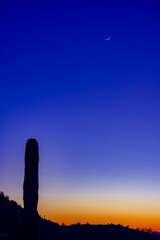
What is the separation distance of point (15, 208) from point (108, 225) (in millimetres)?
18754

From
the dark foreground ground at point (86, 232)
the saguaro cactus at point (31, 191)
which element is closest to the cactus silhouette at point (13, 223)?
the saguaro cactus at point (31, 191)

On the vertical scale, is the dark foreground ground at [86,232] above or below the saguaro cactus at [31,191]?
below

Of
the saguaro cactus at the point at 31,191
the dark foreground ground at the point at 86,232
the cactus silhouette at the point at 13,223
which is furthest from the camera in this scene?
the dark foreground ground at the point at 86,232

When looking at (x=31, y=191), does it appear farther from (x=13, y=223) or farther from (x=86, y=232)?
(x=86, y=232)

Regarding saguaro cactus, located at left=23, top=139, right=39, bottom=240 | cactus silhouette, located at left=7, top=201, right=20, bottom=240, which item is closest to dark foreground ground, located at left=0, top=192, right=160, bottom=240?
cactus silhouette, located at left=7, top=201, right=20, bottom=240

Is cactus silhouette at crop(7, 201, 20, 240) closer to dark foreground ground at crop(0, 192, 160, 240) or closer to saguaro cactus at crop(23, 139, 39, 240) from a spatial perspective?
→ saguaro cactus at crop(23, 139, 39, 240)

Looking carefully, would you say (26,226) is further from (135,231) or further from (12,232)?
(135,231)

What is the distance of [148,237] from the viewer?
1276 inches

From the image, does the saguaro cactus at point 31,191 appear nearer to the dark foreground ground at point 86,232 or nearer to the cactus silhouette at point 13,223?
the cactus silhouette at point 13,223

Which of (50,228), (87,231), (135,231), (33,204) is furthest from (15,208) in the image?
(135,231)

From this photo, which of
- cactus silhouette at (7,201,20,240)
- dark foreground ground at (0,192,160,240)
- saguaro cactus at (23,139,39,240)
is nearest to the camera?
saguaro cactus at (23,139,39,240)

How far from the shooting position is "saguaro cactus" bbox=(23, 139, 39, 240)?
15.4 meters

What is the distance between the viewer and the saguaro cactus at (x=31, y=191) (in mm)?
15391

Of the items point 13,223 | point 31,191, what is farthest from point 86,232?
point 13,223
